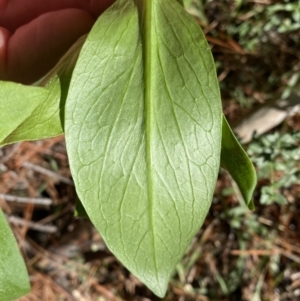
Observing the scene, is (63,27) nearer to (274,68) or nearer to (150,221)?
(150,221)

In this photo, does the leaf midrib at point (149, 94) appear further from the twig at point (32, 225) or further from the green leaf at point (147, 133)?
the twig at point (32, 225)

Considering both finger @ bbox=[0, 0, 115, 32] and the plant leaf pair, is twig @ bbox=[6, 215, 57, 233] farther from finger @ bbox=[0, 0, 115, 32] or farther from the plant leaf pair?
the plant leaf pair

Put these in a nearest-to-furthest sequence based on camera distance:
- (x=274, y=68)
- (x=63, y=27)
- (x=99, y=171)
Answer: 1. (x=99, y=171)
2. (x=63, y=27)
3. (x=274, y=68)

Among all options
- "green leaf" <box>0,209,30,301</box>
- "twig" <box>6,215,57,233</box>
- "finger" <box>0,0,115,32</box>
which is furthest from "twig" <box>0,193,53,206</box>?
"green leaf" <box>0,209,30,301</box>

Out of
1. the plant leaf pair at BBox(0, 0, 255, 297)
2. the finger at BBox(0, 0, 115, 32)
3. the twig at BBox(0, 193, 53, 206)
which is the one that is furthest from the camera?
the twig at BBox(0, 193, 53, 206)

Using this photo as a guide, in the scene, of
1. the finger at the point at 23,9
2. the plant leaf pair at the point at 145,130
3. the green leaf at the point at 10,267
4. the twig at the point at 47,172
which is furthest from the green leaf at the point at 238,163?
the twig at the point at 47,172

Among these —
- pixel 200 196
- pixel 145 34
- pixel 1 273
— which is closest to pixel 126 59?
pixel 145 34
